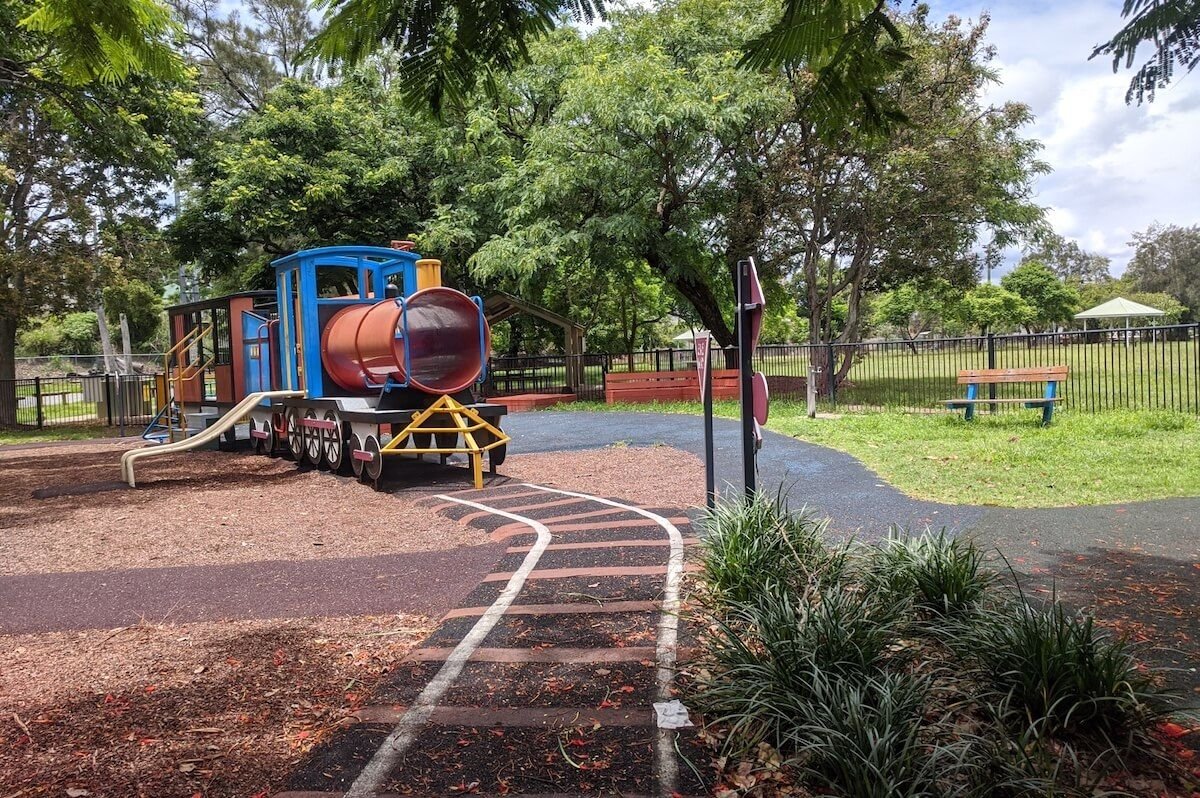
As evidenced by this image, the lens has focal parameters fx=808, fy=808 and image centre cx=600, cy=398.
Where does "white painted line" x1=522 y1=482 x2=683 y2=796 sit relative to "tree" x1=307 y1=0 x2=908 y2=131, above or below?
below

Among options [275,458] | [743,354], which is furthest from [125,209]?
[743,354]

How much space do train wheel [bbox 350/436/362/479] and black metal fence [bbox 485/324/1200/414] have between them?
33.7 ft

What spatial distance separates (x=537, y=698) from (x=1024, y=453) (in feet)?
28.3

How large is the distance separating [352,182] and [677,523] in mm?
19886

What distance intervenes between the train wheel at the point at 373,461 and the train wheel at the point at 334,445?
783mm

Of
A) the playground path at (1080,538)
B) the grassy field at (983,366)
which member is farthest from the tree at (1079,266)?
the playground path at (1080,538)

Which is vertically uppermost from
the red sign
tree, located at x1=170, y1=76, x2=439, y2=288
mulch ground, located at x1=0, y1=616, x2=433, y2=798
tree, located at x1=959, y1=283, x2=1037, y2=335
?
tree, located at x1=170, y1=76, x2=439, y2=288

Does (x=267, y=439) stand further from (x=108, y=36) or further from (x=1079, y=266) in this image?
(x=1079, y=266)

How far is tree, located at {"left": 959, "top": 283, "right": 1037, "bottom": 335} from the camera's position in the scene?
45.1 m

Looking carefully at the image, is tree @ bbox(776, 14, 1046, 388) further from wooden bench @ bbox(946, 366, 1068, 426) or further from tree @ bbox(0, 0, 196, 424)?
tree @ bbox(0, 0, 196, 424)

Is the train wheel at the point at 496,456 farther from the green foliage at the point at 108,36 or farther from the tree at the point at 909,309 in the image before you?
the tree at the point at 909,309

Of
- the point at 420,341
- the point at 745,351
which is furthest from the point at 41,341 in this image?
the point at 745,351

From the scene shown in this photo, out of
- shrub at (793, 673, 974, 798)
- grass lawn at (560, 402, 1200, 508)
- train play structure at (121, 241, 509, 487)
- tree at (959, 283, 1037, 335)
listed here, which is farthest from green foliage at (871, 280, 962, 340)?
shrub at (793, 673, 974, 798)

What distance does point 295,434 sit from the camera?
12.2 metres
